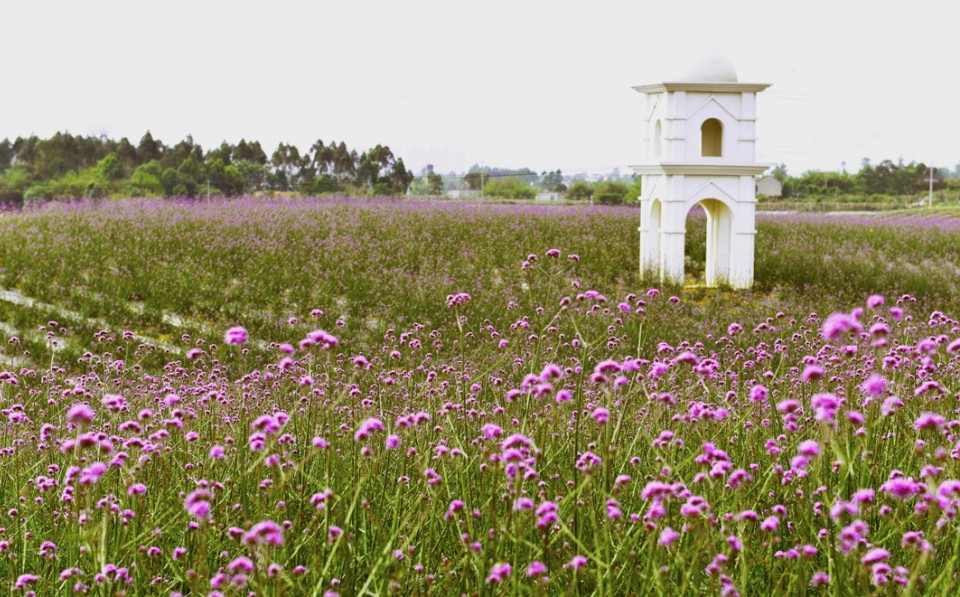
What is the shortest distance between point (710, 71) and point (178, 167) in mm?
34943

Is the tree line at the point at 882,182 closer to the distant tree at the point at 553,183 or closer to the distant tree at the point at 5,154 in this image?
the distant tree at the point at 553,183

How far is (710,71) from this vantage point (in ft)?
49.9

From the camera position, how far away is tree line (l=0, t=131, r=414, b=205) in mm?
43594

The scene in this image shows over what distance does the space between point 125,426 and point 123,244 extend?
13.2 metres

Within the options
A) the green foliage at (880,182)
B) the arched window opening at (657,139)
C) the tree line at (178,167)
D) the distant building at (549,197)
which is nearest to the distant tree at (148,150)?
the tree line at (178,167)

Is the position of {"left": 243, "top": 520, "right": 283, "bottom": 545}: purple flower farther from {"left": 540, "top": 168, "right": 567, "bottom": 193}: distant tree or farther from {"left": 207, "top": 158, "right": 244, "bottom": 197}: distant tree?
{"left": 540, "top": 168, "right": 567, "bottom": 193}: distant tree

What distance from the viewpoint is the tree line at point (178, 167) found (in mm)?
43594

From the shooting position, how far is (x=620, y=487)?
3.69 m

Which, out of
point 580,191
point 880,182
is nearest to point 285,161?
point 580,191

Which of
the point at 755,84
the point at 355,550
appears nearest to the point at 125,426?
the point at 355,550

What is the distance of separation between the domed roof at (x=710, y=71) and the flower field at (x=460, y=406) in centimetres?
335

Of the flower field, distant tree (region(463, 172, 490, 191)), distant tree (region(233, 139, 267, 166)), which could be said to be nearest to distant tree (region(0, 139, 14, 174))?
distant tree (region(233, 139, 267, 166))

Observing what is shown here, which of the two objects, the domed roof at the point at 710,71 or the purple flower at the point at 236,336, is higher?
the domed roof at the point at 710,71

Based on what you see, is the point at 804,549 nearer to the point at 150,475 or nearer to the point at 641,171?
the point at 150,475
